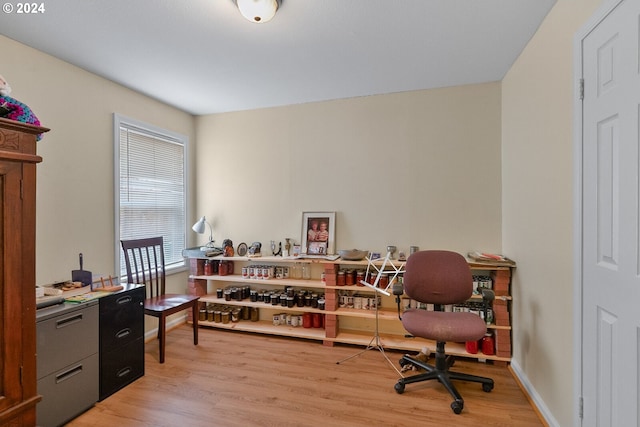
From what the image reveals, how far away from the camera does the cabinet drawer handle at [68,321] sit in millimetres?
1860

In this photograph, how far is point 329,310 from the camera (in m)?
3.06

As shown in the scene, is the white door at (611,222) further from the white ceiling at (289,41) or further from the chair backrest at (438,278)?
the chair backrest at (438,278)

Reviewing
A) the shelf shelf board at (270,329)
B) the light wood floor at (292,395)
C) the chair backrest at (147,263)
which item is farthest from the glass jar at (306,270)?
the chair backrest at (147,263)

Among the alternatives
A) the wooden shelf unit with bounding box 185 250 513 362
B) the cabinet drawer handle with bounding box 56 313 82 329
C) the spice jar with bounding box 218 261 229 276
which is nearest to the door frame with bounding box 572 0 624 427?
the wooden shelf unit with bounding box 185 250 513 362

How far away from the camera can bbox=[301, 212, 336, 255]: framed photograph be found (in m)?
3.32

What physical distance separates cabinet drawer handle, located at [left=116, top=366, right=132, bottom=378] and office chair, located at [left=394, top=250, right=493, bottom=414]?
212 cm

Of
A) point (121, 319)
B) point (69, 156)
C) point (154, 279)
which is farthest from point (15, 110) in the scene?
point (154, 279)

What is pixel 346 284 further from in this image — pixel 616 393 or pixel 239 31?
pixel 239 31

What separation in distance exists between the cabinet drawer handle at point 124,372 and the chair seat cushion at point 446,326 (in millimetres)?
2219

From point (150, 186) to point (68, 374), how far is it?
6.48 ft

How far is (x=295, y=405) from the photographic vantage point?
81.1 inches

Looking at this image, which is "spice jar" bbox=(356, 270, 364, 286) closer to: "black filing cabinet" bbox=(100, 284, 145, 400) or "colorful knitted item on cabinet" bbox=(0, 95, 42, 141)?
"black filing cabinet" bbox=(100, 284, 145, 400)

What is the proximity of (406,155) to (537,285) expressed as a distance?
168 cm

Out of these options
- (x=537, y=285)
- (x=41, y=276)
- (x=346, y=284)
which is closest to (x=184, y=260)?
(x=41, y=276)
